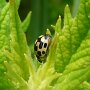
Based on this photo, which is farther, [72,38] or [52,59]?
[72,38]

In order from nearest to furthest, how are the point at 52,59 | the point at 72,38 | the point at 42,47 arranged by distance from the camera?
1. the point at 52,59
2. the point at 42,47
3. the point at 72,38

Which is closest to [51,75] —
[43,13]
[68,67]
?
[68,67]

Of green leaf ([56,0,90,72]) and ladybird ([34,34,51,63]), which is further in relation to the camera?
green leaf ([56,0,90,72])

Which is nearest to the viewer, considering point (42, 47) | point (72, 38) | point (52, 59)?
point (52, 59)

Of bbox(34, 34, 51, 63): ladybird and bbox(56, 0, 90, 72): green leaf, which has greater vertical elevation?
bbox(34, 34, 51, 63): ladybird

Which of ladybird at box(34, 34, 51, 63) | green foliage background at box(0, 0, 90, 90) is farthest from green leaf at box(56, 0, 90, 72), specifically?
ladybird at box(34, 34, 51, 63)

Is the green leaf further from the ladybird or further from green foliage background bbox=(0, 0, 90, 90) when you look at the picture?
the ladybird

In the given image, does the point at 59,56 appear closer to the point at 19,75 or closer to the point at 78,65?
the point at 78,65

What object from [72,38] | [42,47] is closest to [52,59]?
[42,47]

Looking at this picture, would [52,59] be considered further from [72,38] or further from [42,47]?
[72,38]
